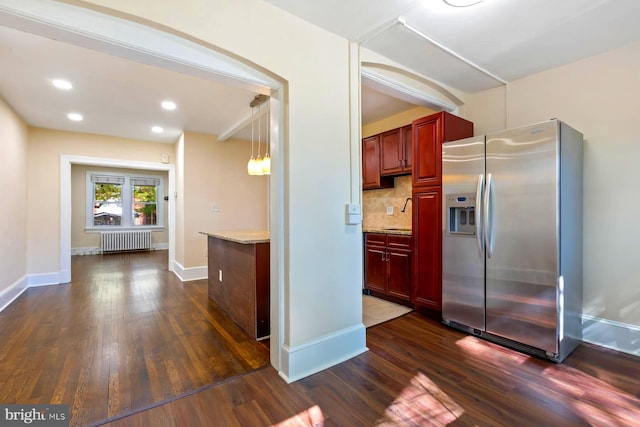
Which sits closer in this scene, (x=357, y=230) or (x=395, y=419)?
(x=395, y=419)

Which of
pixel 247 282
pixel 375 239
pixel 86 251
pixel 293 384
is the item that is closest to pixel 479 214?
pixel 375 239

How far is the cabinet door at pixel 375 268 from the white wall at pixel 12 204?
456 cm

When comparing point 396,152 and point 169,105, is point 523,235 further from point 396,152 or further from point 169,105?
point 169,105

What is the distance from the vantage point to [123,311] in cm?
339

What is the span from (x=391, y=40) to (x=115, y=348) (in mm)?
3495

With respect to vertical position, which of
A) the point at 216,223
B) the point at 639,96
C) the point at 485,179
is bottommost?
the point at 216,223

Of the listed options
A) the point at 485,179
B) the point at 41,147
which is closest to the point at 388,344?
the point at 485,179

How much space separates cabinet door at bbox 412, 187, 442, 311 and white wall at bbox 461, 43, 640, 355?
1.27m

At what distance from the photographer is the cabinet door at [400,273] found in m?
3.44

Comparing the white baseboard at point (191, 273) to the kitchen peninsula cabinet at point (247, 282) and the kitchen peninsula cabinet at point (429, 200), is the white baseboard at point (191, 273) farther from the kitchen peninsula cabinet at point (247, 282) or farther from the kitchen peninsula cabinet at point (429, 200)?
the kitchen peninsula cabinet at point (429, 200)

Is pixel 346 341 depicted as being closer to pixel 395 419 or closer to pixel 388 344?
pixel 388 344

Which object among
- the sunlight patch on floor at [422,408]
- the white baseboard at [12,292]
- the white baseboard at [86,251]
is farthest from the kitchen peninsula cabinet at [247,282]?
the white baseboard at [86,251]

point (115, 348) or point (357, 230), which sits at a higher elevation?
point (357, 230)

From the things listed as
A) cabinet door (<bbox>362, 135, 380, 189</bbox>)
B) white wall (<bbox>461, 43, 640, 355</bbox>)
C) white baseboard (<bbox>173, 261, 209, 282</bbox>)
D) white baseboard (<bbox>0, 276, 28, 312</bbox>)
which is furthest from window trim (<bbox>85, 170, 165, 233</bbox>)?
white wall (<bbox>461, 43, 640, 355</bbox>)
